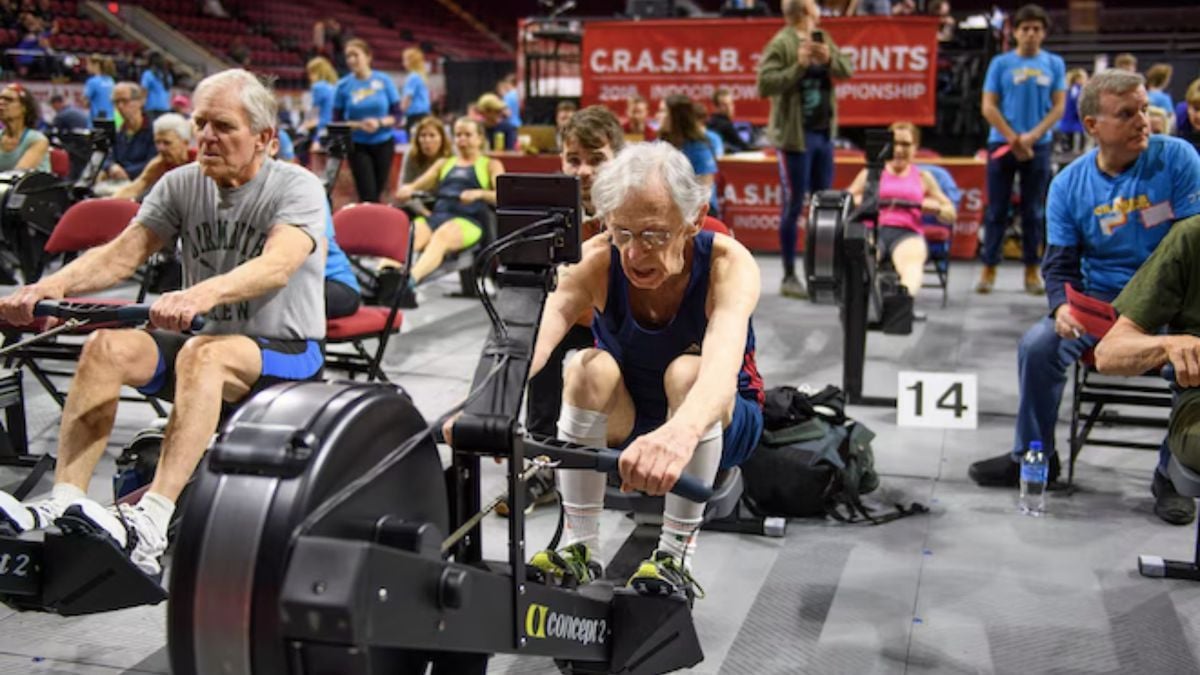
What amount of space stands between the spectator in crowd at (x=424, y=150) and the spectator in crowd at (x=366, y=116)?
1.94 ft

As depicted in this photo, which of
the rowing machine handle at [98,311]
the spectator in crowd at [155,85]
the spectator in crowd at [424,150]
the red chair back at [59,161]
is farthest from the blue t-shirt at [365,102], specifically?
the rowing machine handle at [98,311]

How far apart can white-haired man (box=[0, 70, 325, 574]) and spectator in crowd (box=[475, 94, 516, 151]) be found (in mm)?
7030

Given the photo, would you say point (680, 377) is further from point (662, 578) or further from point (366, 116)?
point (366, 116)

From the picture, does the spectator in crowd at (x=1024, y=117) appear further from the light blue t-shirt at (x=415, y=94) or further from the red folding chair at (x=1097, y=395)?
the light blue t-shirt at (x=415, y=94)

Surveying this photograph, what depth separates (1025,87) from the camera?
6.84 m

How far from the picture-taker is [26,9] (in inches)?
591

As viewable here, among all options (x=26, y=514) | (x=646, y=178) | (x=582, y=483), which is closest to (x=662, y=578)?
(x=582, y=483)

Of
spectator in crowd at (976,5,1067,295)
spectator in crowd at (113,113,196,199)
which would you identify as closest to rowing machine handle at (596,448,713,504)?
spectator in crowd at (113,113,196,199)

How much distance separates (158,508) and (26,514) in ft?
0.90

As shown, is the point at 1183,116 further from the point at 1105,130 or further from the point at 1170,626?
the point at 1170,626

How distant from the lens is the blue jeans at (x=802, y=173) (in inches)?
272

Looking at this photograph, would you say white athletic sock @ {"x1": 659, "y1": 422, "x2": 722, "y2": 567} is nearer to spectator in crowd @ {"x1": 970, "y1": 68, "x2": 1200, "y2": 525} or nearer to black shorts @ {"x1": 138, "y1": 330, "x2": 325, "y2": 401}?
black shorts @ {"x1": 138, "y1": 330, "x2": 325, "y2": 401}

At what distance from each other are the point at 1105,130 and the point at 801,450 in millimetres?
1398

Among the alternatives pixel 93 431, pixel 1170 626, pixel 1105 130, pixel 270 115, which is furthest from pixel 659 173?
pixel 1105 130
